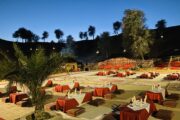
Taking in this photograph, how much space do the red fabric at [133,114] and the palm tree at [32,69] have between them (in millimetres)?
4286

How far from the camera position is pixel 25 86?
1107 centimetres

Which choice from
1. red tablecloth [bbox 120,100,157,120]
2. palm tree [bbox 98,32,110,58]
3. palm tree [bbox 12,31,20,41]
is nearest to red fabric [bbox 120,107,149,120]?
red tablecloth [bbox 120,100,157,120]

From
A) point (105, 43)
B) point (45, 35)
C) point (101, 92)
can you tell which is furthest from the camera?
point (45, 35)

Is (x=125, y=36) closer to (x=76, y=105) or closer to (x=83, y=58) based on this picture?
(x=76, y=105)

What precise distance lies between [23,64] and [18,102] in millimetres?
6978

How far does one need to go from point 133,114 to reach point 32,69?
5575mm

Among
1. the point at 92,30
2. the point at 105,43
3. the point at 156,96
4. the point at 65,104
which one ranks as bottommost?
the point at 65,104

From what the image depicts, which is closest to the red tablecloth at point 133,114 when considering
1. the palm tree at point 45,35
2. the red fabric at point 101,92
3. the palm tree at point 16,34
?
the red fabric at point 101,92

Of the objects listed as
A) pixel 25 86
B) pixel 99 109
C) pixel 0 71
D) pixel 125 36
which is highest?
pixel 125 36

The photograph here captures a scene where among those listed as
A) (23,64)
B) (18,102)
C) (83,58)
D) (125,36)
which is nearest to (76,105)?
(18,102)

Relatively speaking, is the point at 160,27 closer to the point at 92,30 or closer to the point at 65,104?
the point at 92,30

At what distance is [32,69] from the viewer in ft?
34.1

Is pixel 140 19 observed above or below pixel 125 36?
above

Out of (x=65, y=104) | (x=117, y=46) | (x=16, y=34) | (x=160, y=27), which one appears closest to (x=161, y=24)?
(x=160, y=27)
